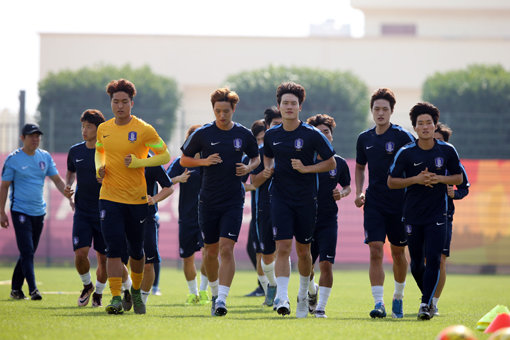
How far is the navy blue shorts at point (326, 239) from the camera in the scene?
10445 millimetres

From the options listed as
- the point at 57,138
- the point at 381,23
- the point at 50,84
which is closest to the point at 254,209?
the point at 57,138

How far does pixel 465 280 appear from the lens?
19547mm

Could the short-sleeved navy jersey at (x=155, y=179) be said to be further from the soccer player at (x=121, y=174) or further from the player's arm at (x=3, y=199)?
the player's arm at (x=3, y=199)

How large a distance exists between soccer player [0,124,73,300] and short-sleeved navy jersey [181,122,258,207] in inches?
134

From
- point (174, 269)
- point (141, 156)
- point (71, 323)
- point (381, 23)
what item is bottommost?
point (174, 269)

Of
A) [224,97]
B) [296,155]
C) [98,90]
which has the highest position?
[98,90]

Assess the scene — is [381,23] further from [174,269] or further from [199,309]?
[199,309]

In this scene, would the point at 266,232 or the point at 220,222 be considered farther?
the point at 266,232

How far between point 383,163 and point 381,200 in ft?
1.36

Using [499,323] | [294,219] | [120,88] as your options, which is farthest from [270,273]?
[499,323]

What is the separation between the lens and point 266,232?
12203mm

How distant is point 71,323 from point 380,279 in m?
3.51

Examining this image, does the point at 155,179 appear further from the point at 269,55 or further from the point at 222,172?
the point at 269,55

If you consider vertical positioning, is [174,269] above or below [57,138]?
below
